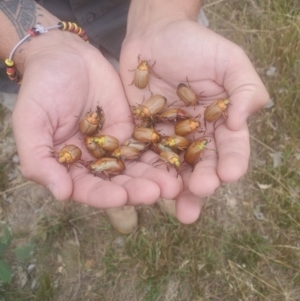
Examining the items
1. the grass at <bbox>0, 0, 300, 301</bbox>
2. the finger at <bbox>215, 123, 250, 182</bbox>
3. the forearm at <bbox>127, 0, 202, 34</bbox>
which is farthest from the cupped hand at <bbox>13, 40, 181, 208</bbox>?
the grass at <bbox>0, 0, 300, 301</bbox>

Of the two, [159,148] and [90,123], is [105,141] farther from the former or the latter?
[159,148]

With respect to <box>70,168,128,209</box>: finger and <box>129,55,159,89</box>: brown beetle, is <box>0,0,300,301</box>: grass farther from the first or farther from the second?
<box>70,168,128,209</box>: finger

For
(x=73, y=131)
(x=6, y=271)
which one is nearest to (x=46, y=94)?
(x=73, y=131)

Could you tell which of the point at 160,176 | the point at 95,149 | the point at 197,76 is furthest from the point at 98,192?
the point at 197,76

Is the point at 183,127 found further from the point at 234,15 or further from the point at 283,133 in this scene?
the point at 234,15

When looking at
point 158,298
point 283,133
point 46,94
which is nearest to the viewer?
point 46,94
